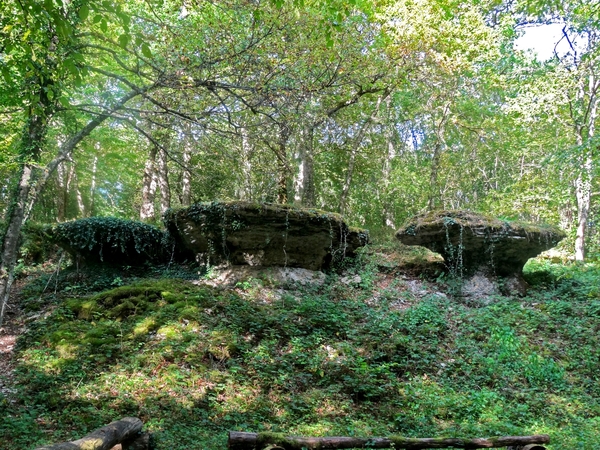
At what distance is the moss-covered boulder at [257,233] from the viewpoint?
1043cm

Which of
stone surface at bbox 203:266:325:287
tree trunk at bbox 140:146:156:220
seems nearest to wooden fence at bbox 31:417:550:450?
stone surface at bbox 203:266:325:287

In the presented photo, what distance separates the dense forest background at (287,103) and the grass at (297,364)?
2.47m

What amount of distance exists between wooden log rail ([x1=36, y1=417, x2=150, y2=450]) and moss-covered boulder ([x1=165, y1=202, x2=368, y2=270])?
634cm

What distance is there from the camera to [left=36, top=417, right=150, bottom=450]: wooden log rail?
3365 millimetres

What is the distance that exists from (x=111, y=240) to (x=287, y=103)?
6859mm

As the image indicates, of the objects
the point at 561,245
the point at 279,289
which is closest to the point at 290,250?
the point at 279,289

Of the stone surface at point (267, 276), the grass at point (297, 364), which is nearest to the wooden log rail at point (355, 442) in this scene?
the grass at point (297, 364)

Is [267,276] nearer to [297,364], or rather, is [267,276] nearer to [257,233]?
[257,233]

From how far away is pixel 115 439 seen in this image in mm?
3969

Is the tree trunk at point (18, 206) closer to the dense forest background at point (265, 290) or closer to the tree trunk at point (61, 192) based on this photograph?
the dense forest background at point (265, 290)

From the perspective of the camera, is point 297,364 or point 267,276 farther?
point 267,276

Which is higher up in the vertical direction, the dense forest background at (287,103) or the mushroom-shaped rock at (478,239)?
the dense forest background at (287,103)

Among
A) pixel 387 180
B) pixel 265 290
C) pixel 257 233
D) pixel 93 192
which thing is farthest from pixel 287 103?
pixel 93 192

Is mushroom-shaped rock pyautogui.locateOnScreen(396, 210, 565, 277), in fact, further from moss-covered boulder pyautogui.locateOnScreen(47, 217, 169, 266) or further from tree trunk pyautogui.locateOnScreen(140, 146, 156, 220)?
tree trunk pyautogui.locateOnScreen(140, 146, 156, 220)
